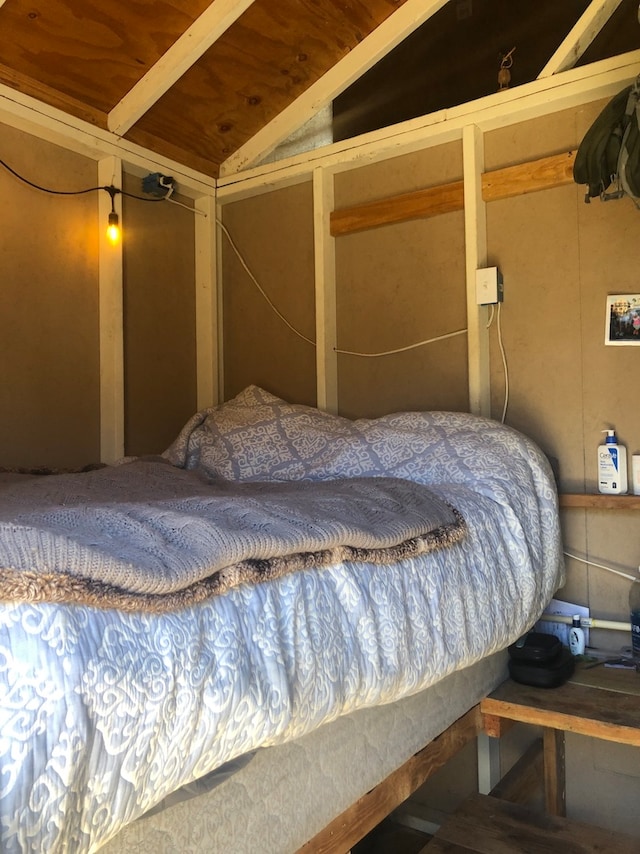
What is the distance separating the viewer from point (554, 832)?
158cm

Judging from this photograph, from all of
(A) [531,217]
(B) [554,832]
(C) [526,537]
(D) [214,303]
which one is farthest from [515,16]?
(B) [554,832]

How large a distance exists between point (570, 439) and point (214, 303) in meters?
1.50

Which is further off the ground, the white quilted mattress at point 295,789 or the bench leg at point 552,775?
the white quilted mattress at point 295,789

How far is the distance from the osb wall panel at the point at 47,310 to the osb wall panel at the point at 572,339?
1.38 metres

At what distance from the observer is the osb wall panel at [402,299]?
2.21 m

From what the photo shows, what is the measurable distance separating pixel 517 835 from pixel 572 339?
1.33 metres

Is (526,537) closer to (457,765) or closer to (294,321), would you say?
(457,765)

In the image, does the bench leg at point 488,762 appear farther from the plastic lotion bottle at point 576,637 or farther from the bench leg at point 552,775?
the plastic lotion bottle at point 576,637

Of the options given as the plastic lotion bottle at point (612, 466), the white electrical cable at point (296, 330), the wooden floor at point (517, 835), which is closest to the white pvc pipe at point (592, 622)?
the plastic lotion bottle at point (612, 466)

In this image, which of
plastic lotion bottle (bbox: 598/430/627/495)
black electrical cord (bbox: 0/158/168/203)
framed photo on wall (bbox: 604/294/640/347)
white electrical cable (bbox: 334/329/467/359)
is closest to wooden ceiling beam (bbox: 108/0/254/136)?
black electrical cord (bbox: 0/158/168/203)

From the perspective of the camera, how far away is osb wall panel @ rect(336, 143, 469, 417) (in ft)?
7.23

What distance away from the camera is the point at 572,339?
1.98 meters

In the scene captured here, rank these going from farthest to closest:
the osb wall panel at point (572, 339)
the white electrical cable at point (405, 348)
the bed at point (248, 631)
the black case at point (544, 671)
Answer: the white electrical cable at point (405, 348)
the osb wall panel at point (572, 339)
the black case at point (544, 671)
the bed at point (248, 631)

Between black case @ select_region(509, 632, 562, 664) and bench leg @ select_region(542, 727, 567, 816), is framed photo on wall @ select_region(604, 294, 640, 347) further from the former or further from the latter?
bench leg @ select_region(542, 727, 567, 816)
